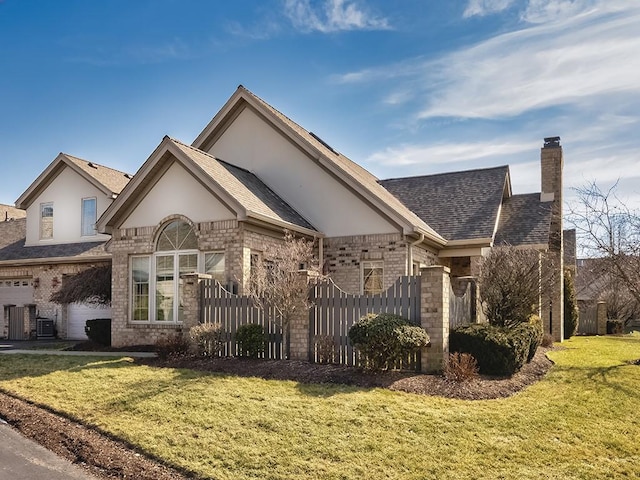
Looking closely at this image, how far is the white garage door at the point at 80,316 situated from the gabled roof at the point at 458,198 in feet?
41.5

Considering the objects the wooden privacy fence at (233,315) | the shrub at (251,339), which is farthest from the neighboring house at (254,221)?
the shrub at (251,339)

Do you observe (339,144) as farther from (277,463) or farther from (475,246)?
(277,463)

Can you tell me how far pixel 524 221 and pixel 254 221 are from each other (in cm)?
1216

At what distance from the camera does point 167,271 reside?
16422 mm

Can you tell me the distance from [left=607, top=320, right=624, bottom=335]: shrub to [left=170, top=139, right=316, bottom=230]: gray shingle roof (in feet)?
72.2

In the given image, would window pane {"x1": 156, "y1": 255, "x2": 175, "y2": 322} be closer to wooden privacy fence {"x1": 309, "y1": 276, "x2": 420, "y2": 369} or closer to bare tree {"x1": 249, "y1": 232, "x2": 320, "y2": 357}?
bare tree {"x1": 249, "y1": 232, "x2": 320, "y2": 357}

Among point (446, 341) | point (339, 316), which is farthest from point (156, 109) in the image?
point (446, 341)

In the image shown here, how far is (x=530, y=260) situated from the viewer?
16766 mm

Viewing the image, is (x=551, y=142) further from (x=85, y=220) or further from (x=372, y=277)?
(x=85, y=220)

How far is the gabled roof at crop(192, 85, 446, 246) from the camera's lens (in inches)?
678

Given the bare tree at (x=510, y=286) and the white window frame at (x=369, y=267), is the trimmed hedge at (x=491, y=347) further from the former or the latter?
the white window frame at (x=369, y=267)

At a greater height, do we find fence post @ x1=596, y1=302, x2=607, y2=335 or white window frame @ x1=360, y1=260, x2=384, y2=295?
white window frame @ x1=360, y1=260, x2=384, y2=295

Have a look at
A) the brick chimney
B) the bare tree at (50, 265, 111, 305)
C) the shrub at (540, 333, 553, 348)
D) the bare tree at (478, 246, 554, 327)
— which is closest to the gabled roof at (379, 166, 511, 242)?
the brick chimney

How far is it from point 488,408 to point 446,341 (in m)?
2.66
